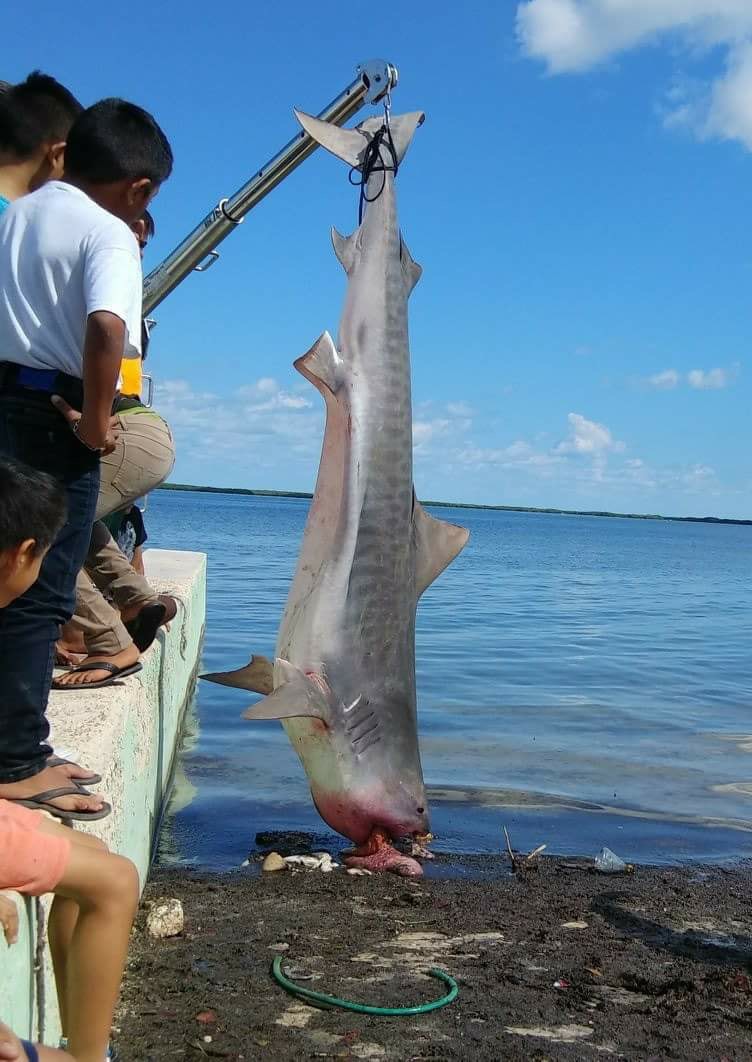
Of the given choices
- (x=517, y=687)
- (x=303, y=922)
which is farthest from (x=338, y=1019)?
(x=517, y=687)

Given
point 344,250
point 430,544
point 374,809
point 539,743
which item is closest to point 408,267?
point 344,250

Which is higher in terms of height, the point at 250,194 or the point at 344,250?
the point at 250,194

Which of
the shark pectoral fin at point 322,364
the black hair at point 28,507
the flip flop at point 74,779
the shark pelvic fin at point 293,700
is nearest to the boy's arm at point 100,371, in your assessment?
the black hair at point 28,507

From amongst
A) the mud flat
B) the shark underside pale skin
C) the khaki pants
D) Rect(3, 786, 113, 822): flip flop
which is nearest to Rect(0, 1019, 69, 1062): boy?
Rect(3, 786, 113, 822): flip flop

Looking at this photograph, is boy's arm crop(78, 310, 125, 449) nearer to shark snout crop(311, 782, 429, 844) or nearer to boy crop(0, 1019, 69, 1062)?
boy crop(0, 1019, 69, 1062)

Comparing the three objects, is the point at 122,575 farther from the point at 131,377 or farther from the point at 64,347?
the point at 64,347

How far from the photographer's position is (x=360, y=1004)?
4.08m

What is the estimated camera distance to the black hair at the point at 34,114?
3.97 m

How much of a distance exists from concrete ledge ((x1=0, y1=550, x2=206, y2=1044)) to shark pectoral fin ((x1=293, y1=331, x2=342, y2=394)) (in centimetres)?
163

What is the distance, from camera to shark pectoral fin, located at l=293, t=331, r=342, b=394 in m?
5.32

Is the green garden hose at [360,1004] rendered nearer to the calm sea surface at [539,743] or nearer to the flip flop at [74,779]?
the flip flop at [74,779]

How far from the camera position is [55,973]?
2797mm

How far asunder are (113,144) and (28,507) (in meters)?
1.50

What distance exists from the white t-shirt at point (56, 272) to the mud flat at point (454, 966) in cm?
229
